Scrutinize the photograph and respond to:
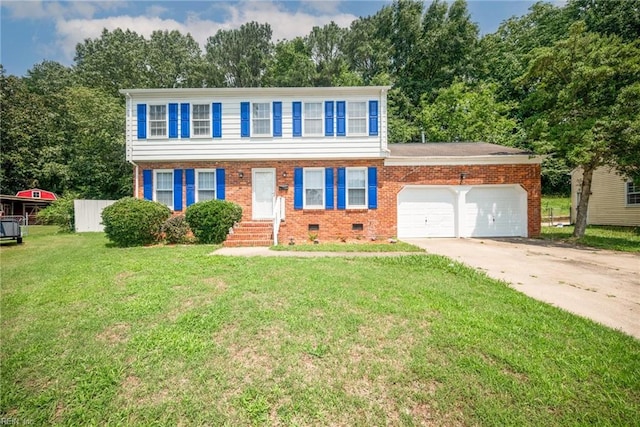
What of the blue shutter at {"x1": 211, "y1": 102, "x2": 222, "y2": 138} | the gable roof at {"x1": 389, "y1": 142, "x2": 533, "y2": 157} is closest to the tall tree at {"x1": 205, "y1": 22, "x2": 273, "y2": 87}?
the blue shutter at {"x1": 211, "y1": 102, "x2": 222, "y2": 138}

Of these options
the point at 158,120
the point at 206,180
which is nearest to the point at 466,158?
the point at 206,180

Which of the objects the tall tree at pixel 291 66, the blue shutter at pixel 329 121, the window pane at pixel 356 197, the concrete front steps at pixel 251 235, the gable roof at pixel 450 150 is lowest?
the concrete front steps at pixel 251 235

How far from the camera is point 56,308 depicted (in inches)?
155

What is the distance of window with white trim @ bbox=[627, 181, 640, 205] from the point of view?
14641 millimetres

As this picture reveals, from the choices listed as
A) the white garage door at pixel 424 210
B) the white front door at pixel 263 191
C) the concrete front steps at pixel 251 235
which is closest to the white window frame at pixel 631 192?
the white garage door at pixel 424 210

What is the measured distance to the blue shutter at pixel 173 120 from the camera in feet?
38.2

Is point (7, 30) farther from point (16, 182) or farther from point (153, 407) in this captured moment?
point (16, 182)

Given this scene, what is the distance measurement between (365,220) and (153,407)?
990cm

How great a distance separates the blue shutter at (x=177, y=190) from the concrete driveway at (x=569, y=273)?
987 centimetres

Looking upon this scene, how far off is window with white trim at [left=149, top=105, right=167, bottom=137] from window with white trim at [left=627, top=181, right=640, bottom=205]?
23.3 metres

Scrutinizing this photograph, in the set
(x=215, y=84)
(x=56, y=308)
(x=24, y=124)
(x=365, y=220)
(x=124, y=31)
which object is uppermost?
(x=124, y=31)

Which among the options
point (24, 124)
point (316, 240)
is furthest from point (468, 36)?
point (24, 124)

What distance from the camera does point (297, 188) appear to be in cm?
1167

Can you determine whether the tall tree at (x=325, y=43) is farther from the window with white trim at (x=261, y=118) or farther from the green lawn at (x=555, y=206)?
the green lawn at (x=555, y=206)
